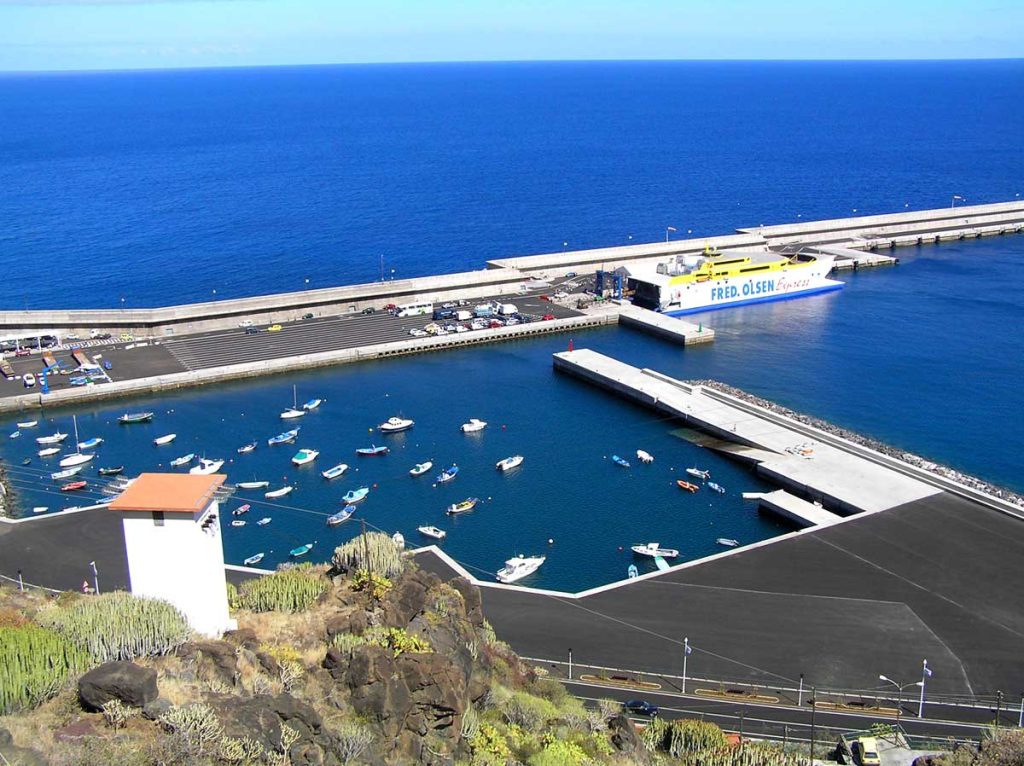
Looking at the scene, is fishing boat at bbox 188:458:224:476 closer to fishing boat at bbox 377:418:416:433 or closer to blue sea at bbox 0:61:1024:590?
blue sea at bbox 0:61:1024:590

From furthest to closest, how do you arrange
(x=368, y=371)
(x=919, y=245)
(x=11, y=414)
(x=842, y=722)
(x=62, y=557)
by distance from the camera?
(x=919, y=245) < (x=368, y=371) < (x=11, y=414) < (x=62, y=557) < (x=842, y=722)

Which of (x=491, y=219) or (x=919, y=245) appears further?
(x=491, y=219)

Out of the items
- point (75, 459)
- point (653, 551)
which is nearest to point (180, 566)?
point (653, 551)

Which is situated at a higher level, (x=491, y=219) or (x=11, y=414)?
(x=491, y=219)

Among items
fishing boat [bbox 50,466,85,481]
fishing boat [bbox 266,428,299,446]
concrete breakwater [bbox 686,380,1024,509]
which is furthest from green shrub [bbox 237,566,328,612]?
concrete breakwater [bbox 686,380,1024,509]

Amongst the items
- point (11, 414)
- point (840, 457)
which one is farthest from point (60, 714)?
point (11, 414)

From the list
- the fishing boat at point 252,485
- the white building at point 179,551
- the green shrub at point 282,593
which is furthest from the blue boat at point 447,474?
the white building at point 179,551

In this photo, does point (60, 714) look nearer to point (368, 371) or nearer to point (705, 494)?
point (705, 494)
